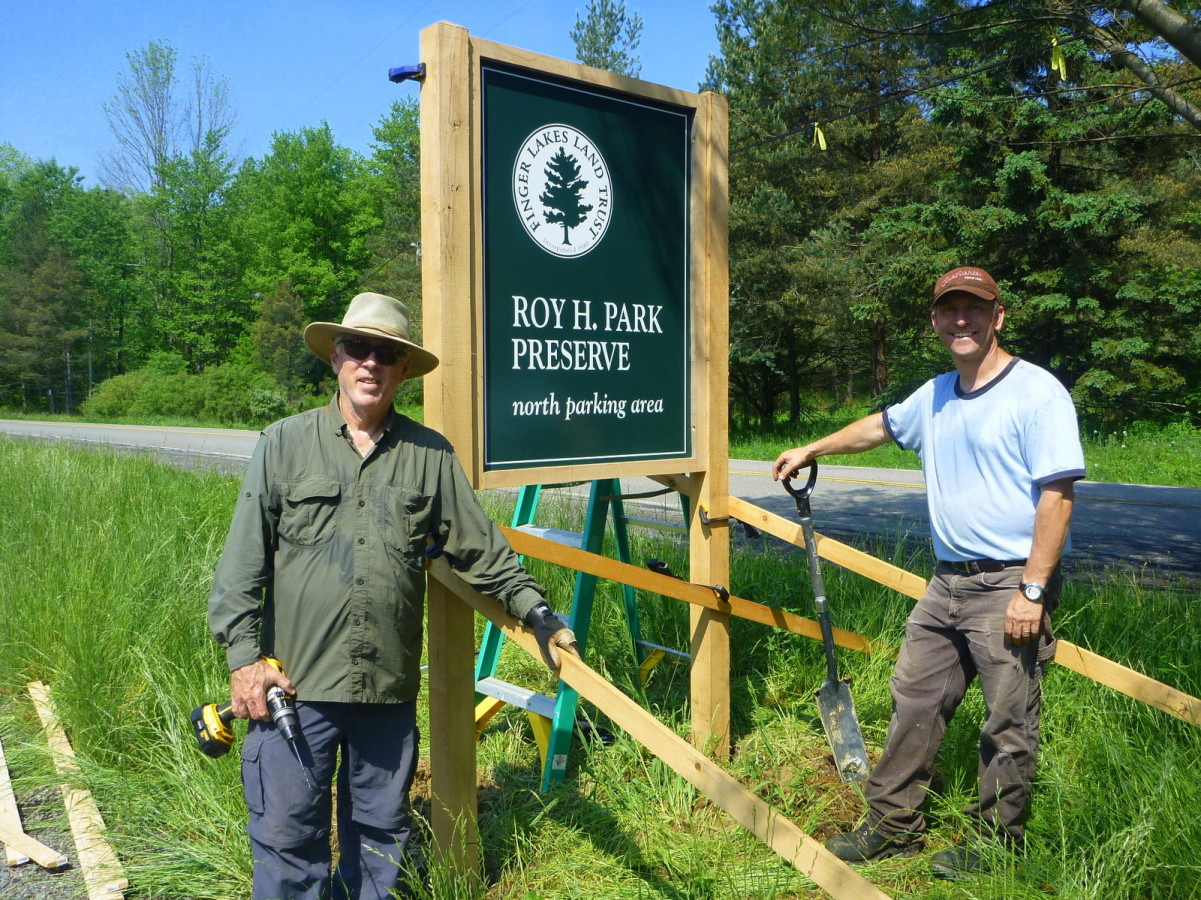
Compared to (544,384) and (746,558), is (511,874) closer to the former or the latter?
(544,384)

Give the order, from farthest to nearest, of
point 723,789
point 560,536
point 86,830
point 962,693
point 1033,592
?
point 560,536 < point 86,830 < point 962,693 < point 1033,592 < point 723,789

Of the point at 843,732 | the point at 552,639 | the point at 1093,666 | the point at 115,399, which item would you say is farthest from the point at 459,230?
the point at 115,399

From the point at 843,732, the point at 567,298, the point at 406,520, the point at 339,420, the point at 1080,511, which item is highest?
the point at 567,298

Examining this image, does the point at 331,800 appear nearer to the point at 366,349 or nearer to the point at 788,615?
the point at 366,349

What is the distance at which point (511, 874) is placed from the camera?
3.12 m

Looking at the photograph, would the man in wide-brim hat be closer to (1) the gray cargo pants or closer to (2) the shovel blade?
(1) the gray cargo pants

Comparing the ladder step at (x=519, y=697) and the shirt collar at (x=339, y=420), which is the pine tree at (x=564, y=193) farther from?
the ladder step at (x=519, y=697)

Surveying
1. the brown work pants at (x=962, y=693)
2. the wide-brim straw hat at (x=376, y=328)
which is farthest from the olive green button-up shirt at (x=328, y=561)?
the brown work pants at (x=962, y=693)

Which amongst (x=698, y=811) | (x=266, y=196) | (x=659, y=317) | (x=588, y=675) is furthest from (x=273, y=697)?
(x=266, y=196)

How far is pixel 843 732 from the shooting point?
362 cm

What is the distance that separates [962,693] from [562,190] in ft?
7.29

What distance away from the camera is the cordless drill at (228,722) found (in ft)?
8.07

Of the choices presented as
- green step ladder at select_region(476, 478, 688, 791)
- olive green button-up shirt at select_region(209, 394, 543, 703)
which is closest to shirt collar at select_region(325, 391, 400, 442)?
olive green button-up shirt at select_region(209, 394, 543, 703)

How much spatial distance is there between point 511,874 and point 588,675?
1.01m
